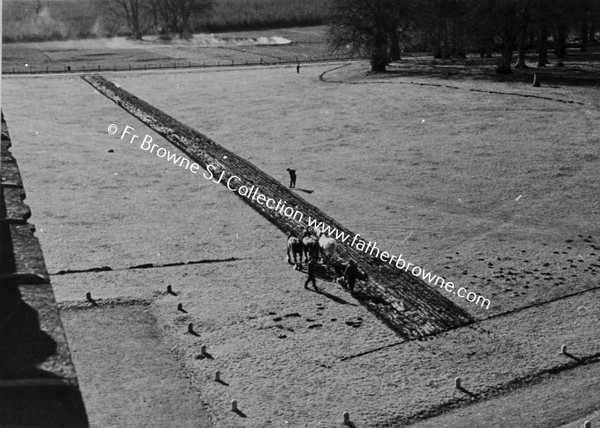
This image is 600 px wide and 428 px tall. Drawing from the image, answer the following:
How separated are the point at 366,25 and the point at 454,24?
8089mm

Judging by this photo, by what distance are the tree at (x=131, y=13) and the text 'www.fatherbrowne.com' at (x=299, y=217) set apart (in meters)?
68.6

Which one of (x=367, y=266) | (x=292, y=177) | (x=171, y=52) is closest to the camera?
(x=367, y=266)

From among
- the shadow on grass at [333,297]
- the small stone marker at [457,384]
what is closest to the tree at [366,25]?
Answer: the shadow on grass at [333,297]

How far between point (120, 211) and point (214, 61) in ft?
186

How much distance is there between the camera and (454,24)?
7212 cm

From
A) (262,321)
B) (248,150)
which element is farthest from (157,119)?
(262,321)

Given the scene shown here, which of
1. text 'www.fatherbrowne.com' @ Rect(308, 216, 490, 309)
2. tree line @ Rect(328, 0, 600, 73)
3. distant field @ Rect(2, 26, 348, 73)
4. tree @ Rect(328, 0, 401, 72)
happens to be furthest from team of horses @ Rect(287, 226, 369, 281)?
distant field @ Rect(2, 26, 348, 73)

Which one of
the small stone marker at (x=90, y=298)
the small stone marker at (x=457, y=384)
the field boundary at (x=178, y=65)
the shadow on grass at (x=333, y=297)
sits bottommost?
the small stone marker at (x=457, y=384)

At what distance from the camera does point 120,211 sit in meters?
33.8

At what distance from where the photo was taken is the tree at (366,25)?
68.5 m

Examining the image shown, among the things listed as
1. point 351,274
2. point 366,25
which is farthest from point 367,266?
point 366,25

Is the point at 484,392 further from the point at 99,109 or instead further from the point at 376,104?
the point at 99,109

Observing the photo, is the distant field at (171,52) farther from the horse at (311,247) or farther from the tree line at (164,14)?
the horse at (311,247)

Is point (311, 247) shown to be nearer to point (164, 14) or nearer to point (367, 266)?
point (367, 266)
